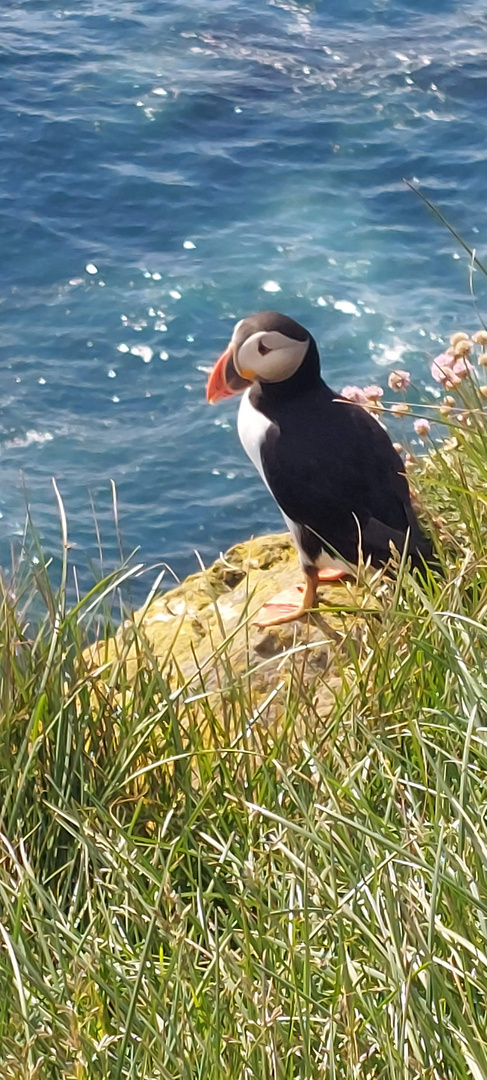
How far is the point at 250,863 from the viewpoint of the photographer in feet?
6.97

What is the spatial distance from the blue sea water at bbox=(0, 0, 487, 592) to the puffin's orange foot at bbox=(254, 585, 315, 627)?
2.95m

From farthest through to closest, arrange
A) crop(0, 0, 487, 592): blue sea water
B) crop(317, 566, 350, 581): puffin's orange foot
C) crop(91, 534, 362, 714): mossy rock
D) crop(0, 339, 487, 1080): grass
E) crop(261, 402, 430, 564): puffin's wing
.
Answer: crop(0, 0, 487, 592): blue sea water, crop(317, 566, 350, 581): puffin's orange foot, crop(261, 402, 430, 564): puffin's wing, crop(91, 534, 362, 714): mossy rock, crop(0, 339, 487, 1080): grass

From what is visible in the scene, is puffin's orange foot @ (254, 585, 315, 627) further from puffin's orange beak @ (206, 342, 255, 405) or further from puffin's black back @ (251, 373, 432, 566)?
puffin's orange beak @ (206, 342, 255, 405)

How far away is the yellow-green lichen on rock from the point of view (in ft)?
9.36

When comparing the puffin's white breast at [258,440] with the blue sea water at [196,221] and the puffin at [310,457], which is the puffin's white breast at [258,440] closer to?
the puffin at [310,457]

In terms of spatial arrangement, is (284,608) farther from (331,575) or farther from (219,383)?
(219,383)

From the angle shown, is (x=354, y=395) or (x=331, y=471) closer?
(x=331, y=471)

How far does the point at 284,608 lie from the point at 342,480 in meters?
0.39

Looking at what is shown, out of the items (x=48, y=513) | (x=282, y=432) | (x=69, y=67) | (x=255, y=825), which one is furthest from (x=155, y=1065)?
(x=69, y=67)

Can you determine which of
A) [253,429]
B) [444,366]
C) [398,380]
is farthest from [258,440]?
[444,366]

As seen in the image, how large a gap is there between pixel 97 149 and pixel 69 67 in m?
1.46

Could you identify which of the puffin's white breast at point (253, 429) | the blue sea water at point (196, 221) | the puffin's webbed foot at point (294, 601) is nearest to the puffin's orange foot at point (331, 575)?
the puffin's webbed foot at point (294, 601)

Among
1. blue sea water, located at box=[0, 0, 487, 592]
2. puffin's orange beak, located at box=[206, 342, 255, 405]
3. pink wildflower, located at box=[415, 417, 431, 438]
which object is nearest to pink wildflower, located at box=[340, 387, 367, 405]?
pink wildflower, located at box=[415, 417, 431, 438]

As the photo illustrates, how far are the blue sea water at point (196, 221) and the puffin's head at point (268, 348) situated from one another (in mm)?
3022
